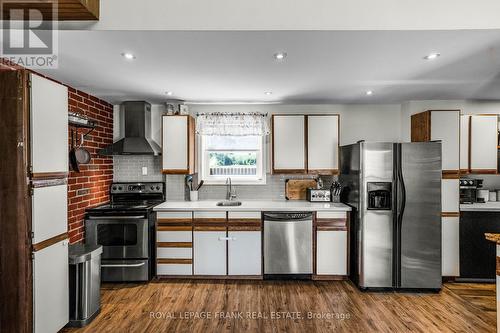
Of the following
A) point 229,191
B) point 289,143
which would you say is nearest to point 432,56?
point 289,143

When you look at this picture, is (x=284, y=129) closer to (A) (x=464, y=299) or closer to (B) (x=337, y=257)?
(B) (x=337, y=257)

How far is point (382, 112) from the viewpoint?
425cm

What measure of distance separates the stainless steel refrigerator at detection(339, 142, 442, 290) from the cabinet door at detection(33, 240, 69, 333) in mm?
2961

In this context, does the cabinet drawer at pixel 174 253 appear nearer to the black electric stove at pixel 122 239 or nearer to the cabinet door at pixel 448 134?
the black electric stove at pixel 122 239

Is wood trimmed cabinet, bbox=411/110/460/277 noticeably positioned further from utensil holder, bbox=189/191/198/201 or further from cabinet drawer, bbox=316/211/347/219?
utensil holder, bbox=189/191/198/201

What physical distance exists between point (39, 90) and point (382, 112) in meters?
4.14

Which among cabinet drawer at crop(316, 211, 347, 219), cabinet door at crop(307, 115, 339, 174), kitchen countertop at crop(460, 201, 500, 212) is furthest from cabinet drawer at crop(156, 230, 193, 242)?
kitchen countertop at crop(460, 201, 500, 212)

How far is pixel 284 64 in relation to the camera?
2.52 metres

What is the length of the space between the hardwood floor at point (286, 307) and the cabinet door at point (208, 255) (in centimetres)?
15

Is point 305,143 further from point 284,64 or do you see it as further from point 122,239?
point 122,239

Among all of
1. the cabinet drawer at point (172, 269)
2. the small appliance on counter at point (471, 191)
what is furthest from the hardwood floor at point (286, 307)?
the small appliance on counter at point (471, 191)

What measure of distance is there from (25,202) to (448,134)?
174 inches

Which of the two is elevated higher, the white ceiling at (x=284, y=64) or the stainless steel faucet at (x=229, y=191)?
the white ceiling at (x=284, y=64)

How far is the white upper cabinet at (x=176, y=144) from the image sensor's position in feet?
12.7
